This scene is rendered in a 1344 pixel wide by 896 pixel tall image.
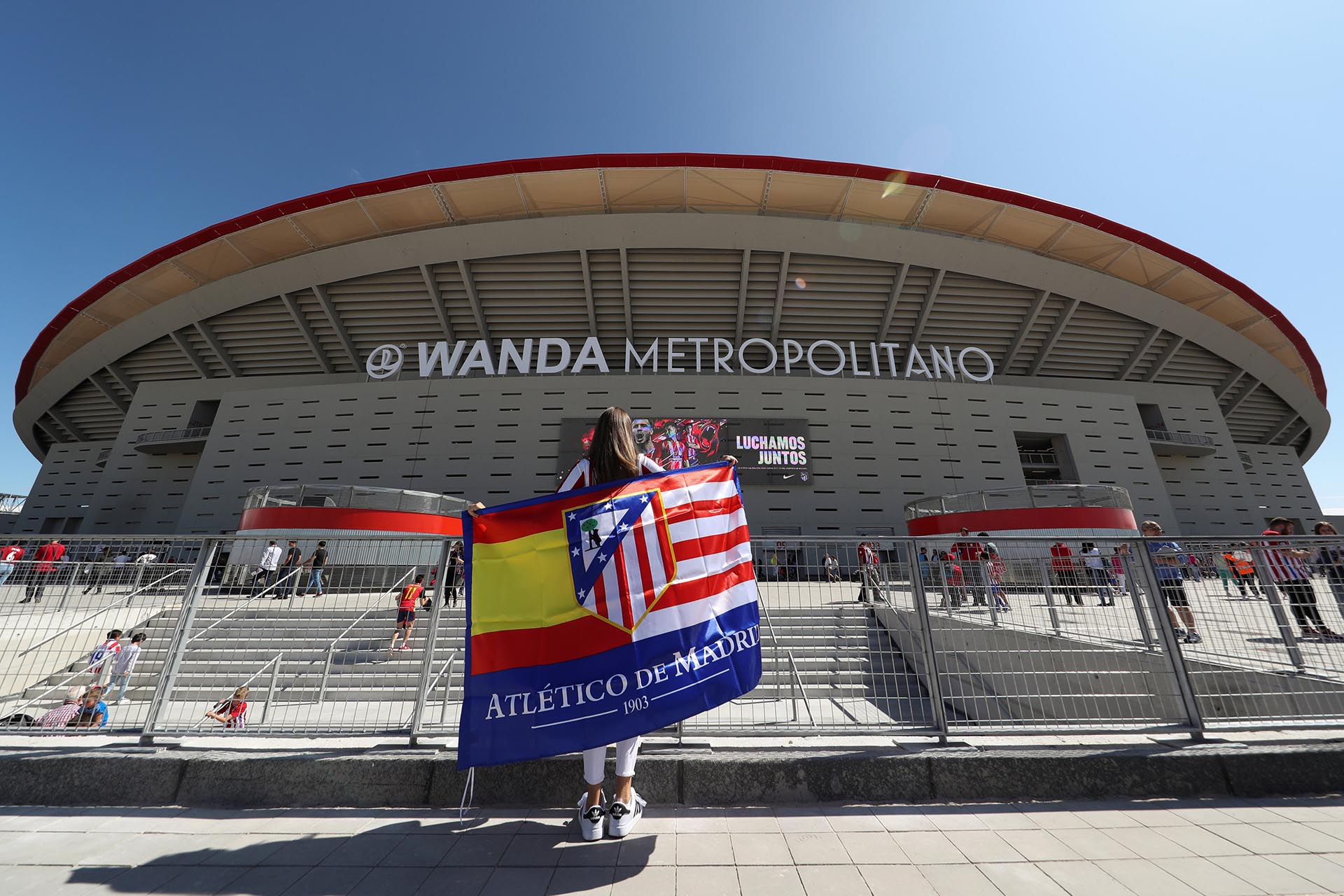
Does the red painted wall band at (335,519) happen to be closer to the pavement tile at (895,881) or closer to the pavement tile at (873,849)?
the pavement tile at (873,849)

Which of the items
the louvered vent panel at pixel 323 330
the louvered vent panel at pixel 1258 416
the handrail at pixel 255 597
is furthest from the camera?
the louvered vent panel at pixel 1258 416

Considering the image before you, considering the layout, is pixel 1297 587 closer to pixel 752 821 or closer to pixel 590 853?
pixel 752 821

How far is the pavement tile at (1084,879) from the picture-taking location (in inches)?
77.5

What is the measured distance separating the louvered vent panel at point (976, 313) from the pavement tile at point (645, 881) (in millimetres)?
22710

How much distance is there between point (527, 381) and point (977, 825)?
19.6m

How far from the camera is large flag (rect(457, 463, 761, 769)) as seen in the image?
94.2 inches

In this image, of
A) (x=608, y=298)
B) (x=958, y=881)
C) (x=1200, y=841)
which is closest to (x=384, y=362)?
(x=608, y=298)

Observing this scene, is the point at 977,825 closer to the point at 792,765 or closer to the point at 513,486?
the point at 792,765

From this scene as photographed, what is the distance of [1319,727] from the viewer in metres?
3.23

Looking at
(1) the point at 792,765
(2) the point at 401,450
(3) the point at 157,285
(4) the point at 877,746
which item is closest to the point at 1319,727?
(4) the point at 877,746

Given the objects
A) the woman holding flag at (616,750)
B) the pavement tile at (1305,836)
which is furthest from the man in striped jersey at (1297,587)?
the woman holding flag at (616,750)

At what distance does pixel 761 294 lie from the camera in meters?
20.5

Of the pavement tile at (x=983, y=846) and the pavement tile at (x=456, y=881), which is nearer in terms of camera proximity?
the pavement tile at (x=456, y=881)

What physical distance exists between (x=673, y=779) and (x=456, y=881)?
1132 millimetres
